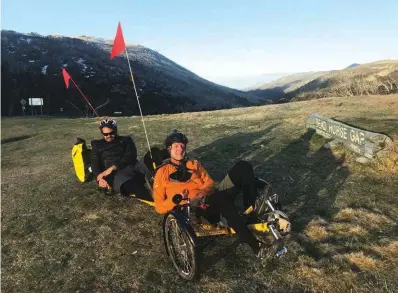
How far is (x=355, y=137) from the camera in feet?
43.0

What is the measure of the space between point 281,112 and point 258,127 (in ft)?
17.7

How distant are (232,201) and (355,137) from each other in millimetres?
7931

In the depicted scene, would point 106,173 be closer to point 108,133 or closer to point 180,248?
point 108,133

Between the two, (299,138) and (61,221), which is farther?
(299,138)

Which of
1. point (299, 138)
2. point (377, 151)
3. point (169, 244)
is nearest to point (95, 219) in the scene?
point (169, 244)

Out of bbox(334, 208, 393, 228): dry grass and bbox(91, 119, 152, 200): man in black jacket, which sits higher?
bbox(91, 119, 152, 200): man in black jacket

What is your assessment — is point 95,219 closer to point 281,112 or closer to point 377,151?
point 377,151

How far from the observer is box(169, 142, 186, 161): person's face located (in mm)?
7414

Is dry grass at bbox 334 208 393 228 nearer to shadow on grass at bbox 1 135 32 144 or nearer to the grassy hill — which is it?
the grassy hill

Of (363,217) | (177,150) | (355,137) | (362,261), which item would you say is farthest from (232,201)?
(355,137)

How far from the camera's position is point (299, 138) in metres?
16.8

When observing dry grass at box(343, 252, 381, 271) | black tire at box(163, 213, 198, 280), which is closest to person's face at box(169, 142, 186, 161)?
black tire at box(163, 213, 198, 280)

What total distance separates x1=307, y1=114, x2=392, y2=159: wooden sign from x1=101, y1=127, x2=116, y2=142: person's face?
8363 millimetres

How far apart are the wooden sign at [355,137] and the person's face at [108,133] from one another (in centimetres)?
836
